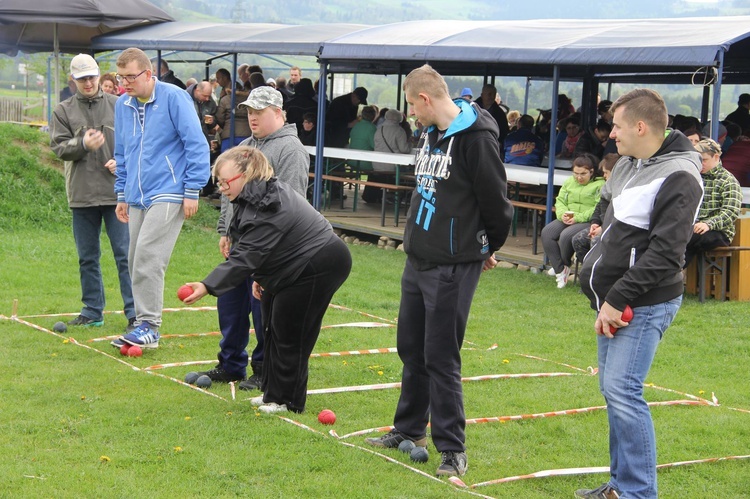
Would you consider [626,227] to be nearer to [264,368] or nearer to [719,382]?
[264,368]

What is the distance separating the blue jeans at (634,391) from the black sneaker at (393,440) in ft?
3.95

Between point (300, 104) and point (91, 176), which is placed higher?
point (300, 104)

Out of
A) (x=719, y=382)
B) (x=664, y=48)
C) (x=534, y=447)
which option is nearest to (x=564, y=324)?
(x=719, y=382)

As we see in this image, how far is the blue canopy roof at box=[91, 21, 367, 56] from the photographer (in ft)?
51.0

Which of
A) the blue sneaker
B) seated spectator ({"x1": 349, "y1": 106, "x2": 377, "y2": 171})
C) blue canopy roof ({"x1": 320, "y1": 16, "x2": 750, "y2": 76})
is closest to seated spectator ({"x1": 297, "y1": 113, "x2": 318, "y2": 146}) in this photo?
seated spectator ({"x1": 349, "y1": 106, "x2": 377, "y2": 171})

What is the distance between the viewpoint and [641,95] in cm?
431

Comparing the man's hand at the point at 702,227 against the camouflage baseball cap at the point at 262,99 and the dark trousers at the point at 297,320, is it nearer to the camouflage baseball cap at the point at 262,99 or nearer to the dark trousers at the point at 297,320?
the dark trousers at the point at 297,320

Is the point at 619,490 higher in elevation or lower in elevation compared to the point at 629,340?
lower

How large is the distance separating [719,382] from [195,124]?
4246 mm

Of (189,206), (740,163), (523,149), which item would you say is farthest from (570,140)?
(189,206)

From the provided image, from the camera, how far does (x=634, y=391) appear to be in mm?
4406

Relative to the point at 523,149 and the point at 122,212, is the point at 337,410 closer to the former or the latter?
the point at 122,212

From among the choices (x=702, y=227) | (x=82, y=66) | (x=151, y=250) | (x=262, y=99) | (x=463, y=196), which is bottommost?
(x=151, y=250)

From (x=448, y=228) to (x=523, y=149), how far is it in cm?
972
